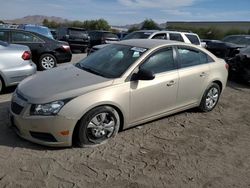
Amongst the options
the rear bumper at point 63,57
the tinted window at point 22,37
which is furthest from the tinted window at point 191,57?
the tinted window at point 22,37

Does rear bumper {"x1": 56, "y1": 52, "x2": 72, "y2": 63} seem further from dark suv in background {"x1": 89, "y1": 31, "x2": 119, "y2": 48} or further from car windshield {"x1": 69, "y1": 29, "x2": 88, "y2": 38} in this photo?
dark suv in background {"x1": 89, "y1": 31, "x2": 119, "y2": 48}

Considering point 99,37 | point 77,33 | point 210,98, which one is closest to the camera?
point 210,98

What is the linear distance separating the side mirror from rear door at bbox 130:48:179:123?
0.25ft

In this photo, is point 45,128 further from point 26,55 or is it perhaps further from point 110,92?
point 26,55

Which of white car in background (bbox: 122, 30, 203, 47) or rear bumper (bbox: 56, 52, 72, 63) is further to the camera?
white car in background (bbox: 122, 30, 203, 47)

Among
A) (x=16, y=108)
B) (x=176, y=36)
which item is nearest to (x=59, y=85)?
(x=16, y=108)

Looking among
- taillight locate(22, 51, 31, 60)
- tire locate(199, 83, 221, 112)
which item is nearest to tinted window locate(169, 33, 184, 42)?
tire locate(199, 83, 221, 112)

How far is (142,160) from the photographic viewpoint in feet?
13.7

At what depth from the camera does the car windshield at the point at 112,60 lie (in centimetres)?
486

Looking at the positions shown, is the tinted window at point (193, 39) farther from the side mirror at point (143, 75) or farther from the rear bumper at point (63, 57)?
the side mirror at point (143, 75)

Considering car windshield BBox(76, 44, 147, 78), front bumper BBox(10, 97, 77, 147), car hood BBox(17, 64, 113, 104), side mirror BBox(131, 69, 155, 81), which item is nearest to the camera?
front bumper BBox(10, 97, 77, 147)

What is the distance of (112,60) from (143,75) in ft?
2.45

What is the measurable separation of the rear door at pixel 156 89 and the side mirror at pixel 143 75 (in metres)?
0.08

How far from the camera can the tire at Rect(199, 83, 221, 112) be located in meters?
6.16
